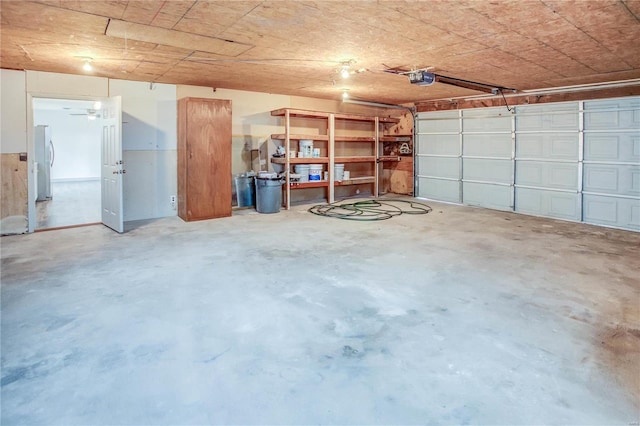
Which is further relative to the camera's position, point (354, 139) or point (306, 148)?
point (354, 139)

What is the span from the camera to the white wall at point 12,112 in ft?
18.2

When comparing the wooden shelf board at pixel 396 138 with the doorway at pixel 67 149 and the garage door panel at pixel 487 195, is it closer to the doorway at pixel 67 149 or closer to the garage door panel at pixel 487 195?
the garage door panel at pixel 487 195

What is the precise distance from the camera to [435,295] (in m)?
3.38

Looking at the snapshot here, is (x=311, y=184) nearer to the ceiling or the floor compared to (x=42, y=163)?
nearer to the floor

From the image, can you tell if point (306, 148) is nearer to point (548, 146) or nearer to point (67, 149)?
point (548, 146)

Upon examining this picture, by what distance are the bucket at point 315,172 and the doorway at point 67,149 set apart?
5029 mm

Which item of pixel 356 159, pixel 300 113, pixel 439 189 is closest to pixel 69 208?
pixel 300 113

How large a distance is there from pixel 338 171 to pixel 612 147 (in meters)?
5.10

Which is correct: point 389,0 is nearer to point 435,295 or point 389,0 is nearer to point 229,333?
point 435,295

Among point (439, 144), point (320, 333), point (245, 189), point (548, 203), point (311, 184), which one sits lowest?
point (320, 333)

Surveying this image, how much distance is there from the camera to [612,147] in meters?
6.28

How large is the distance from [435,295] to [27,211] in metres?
5.95

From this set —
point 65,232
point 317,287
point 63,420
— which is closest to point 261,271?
point 317,287

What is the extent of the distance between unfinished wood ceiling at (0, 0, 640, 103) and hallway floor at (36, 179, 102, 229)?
243 cm
